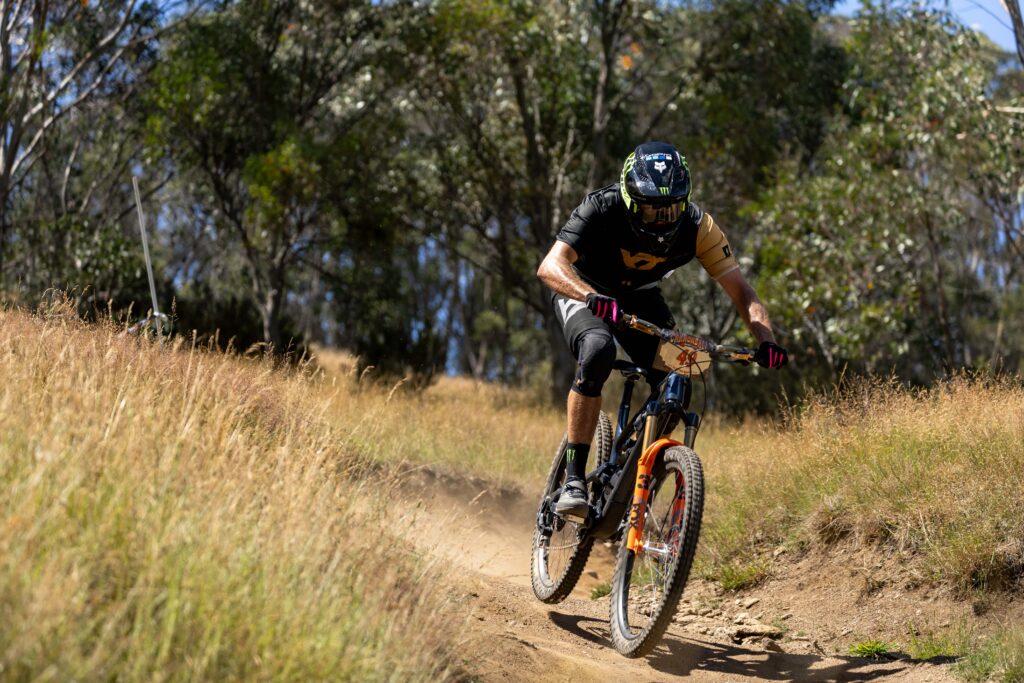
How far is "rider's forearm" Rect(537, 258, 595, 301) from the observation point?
19.0ft

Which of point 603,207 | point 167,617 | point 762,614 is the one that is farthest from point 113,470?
point 762,614

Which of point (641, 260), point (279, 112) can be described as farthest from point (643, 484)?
point (279, 112)

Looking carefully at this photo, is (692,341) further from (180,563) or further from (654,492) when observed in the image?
(180,563)

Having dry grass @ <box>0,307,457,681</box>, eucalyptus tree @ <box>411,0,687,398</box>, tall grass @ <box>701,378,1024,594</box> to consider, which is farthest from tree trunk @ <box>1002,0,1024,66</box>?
eucalyptus tree @ <box>411,0,687,398</box>

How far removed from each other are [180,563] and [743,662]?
3783 millimetres

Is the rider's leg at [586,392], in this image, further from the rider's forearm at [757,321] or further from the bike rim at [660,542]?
the rider's forearm at [757,321]

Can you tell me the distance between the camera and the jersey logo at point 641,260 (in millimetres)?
6129

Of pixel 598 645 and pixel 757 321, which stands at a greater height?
pixel 757 321

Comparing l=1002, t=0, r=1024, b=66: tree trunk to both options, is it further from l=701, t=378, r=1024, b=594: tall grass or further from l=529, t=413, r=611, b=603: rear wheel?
l=529, t=413, r=611, b=603: rear wheel

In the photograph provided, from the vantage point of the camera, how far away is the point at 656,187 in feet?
18.6

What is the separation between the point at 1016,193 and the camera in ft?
64.2

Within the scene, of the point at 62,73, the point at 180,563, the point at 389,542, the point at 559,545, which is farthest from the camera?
the point at 62,73

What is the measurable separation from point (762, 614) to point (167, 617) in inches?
201

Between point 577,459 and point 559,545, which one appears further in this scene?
point 559,545
